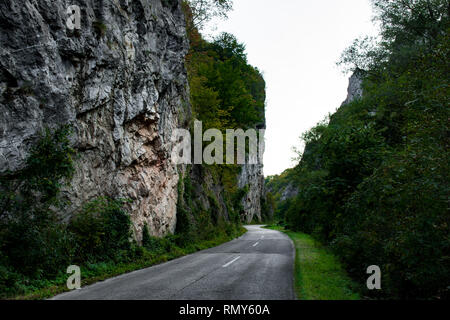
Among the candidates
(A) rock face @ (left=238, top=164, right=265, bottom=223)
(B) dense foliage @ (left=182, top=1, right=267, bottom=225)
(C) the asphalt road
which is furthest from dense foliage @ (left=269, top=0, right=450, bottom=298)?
(A) rock face @ (left=238, top=164, right=265, bottom=223)

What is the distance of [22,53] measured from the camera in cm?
967

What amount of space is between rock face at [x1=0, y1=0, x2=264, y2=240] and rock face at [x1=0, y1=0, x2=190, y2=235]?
33 mm

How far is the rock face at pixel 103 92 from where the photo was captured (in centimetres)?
948

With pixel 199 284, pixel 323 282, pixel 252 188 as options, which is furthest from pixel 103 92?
pixel 252 188

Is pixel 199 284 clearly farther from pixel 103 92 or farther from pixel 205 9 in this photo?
pixel 205 9

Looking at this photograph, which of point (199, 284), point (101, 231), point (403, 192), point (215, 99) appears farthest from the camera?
point (215, 99)

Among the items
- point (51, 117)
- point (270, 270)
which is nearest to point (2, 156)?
point (51, 117)

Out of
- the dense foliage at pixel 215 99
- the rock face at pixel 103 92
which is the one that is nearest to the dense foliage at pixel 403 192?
the rock face at pixel 103 92

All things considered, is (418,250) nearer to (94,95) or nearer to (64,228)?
(64,228)

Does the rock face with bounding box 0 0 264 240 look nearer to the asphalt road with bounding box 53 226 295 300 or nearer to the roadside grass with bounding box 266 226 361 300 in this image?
the asphalt road with bounding box 53 226 295 300

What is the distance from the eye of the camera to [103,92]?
13.2 metres

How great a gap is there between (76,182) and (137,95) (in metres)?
5.95

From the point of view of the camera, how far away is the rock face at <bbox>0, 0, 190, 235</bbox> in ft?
31.1

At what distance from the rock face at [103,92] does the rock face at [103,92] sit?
0.03m
